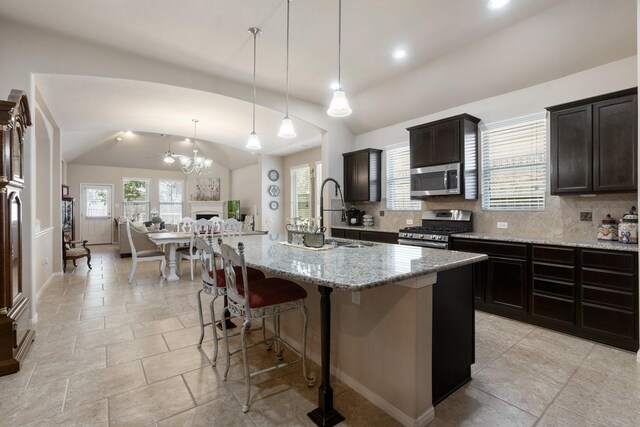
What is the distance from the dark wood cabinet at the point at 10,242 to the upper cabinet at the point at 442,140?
Answer: 4.31 meters

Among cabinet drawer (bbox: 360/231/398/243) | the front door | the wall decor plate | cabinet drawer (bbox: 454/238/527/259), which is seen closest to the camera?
cabinet drawer (bbox: 454/238/527/259)

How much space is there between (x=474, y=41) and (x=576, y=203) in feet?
6.85

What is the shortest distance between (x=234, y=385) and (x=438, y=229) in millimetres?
3133

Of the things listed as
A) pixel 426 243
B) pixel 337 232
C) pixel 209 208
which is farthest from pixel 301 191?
pixel 426 243

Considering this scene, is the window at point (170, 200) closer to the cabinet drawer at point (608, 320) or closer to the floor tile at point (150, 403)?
the floor tile at point (150, 403)

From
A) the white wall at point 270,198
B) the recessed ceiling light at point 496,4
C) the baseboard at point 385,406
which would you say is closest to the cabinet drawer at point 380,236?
the baseboard at point 385,406

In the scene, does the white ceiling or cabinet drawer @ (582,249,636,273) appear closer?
cabinet drawer @ (582,249,636,273)

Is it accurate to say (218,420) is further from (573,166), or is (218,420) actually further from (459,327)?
(573,166)

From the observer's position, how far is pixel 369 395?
1.90 metres

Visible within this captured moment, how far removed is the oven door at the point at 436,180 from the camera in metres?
4.04

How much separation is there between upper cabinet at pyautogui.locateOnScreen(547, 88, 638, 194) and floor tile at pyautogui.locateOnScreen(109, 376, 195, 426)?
12.6 feet

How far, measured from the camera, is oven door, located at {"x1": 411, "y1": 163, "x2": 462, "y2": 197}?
4.04 meters

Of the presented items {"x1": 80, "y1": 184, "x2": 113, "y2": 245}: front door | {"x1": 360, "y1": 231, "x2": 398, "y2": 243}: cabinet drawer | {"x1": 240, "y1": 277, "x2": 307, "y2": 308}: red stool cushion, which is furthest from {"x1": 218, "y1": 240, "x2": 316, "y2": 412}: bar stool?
{"x1": 80, "y1": 184, "x2": 113, "y2": 245}: front door

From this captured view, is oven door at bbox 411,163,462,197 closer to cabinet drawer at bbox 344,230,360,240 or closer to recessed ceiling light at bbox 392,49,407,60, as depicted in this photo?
cabinet drawer at bbox 344,230,360,240
